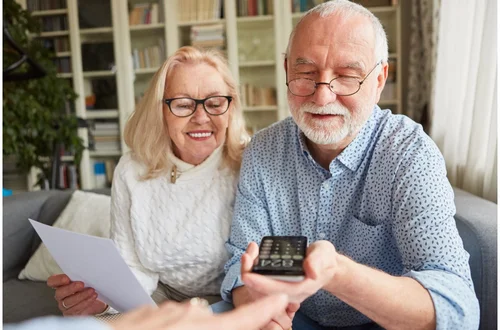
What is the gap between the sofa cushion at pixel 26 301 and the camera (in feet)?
5.50

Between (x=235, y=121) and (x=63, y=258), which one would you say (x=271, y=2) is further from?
(x=63, y=258)

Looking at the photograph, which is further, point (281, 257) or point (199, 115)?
point (199, 115)

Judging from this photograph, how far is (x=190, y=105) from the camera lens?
1.27 metres

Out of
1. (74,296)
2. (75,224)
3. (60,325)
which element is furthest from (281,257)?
(75,224)

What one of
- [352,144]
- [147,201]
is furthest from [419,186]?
[147,201]

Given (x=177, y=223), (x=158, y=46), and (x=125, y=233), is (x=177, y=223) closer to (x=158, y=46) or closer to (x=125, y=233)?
(x=125, y=233)

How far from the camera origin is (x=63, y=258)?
1.00m

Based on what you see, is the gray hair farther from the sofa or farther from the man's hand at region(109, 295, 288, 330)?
the man's hand at region(109, 295, 288, 330)

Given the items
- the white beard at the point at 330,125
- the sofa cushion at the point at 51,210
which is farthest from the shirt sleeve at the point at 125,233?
the sofa cushion at the point at 51,210

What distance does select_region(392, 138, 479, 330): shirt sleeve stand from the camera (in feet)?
2.75

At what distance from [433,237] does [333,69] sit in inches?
15.6

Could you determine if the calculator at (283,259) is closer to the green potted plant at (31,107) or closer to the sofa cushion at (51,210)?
the sofa cushion at (51,210)

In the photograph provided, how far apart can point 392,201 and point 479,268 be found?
399 mm

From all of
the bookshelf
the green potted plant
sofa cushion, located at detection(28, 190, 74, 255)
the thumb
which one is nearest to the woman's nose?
the thumb
